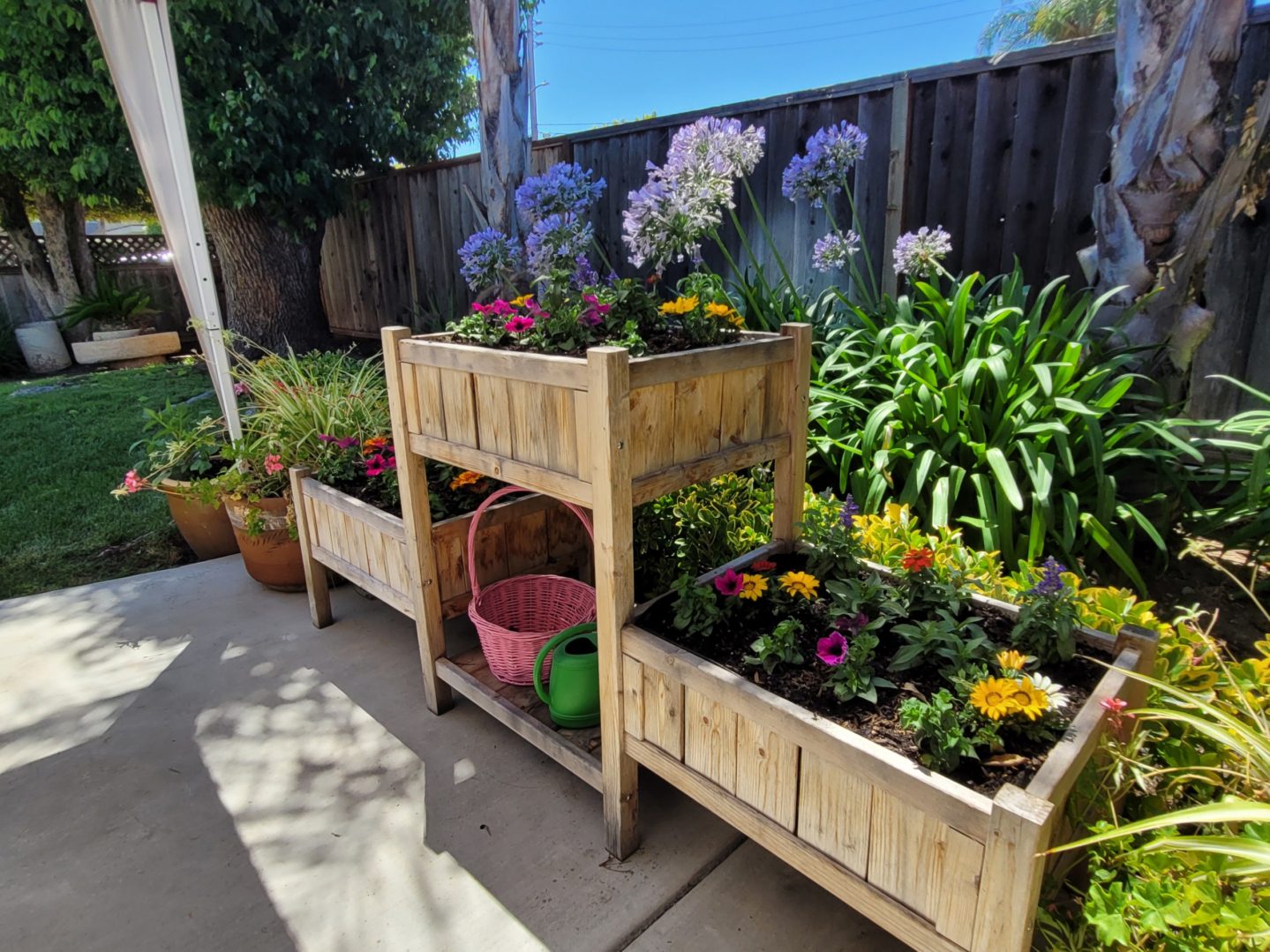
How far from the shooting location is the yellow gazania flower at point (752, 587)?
5.07 feet

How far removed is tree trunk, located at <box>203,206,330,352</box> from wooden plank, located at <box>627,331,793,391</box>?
16.4 feet

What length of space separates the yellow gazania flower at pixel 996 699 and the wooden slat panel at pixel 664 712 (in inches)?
19.8

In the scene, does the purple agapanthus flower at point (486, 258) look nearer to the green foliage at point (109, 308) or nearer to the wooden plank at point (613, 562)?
the wooden plank at point (613, 562)

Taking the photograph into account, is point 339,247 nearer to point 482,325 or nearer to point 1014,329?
point 482,325

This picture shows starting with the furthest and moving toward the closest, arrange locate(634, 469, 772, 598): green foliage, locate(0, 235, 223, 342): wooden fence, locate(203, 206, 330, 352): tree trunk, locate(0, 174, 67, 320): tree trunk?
locate(0, 235, 223, 342): wooden fence → locate(0, 174, 67, 320): tree trunk → locate(203, 206, 330, 352): tree trunk → locate(634, 469, 772, 598): green foliage

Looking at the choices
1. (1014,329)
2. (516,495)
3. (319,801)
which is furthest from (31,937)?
(1014,329)

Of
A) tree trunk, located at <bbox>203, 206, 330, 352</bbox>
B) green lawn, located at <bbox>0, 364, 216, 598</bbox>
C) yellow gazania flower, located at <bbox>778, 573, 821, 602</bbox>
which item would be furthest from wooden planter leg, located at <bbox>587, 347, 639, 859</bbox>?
tree trunk, located at <bbox>203, 206, 330, 352</bbox>

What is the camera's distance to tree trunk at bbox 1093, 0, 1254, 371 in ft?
6.23

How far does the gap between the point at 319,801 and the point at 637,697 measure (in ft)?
2.89

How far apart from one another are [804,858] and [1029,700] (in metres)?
0.45

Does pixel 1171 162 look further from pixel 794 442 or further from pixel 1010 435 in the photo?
pixel 794 442

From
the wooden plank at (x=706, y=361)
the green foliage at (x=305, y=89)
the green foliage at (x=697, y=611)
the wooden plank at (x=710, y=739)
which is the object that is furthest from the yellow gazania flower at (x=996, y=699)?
the green foliage at (x=305, y=89)

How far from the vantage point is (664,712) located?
1433 mm

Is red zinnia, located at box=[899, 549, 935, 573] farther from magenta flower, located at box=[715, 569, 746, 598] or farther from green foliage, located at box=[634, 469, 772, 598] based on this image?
green foliage, located at box=[634, 469, 772, 598]
